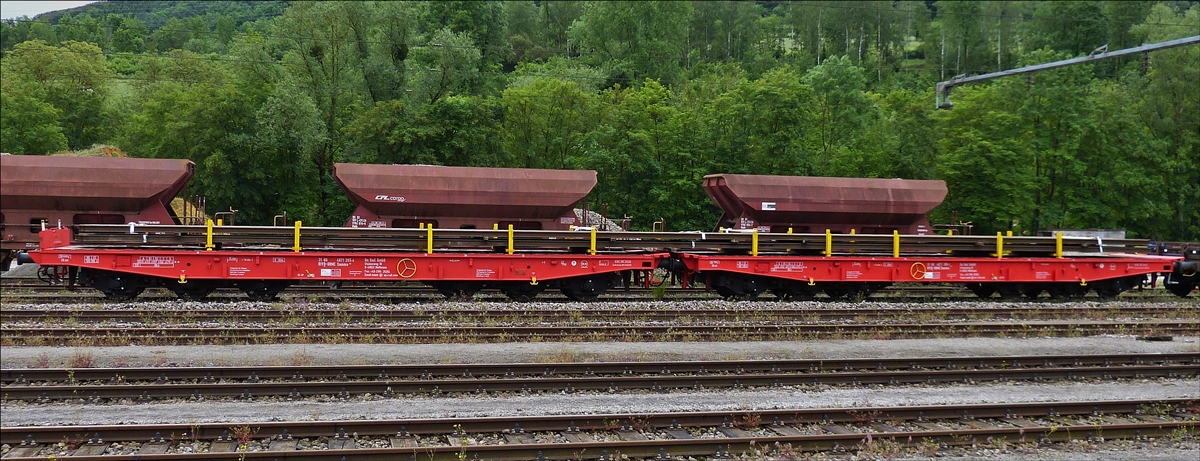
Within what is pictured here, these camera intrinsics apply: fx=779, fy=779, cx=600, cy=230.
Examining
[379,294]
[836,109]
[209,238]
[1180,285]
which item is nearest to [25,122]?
[209,238]

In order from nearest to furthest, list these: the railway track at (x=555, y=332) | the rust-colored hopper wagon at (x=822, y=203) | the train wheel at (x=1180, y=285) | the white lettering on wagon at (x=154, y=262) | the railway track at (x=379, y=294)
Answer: the railway track at (x=555, y=332), the white lettering on wagon at (x=154, y=262), the railway track at (x=379, y=294), the rust-colored hopper wagon at (x=822, y=203), the train wheel at (x=1180, y=285)

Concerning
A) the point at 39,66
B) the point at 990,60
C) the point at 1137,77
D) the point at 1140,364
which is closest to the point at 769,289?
the point at 1140,364

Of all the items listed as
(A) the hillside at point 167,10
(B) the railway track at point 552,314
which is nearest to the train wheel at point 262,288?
(B) the railway track at point 552,314

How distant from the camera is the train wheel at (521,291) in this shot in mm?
19906

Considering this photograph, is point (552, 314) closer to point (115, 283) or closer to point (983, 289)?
point (115, 283)

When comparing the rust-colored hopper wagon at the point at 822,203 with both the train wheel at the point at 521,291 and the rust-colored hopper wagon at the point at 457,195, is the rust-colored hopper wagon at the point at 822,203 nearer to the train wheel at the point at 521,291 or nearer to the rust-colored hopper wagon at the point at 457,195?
the rust-colored hopper wagon at the point at 457,195

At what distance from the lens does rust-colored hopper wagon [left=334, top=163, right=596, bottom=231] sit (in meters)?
20.3

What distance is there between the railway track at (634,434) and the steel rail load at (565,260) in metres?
9.92

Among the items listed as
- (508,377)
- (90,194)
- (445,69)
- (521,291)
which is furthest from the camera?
(445,69)

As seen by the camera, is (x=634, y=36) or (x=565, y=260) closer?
(x=565, y=260)

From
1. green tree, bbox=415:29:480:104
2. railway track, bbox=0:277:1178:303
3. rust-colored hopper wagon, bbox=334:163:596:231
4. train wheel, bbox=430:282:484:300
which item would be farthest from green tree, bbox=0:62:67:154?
train wheel, bbox=430:282:484:300

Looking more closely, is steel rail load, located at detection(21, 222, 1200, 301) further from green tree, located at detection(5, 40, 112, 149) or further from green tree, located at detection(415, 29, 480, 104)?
green tree, located at detection(415, 29, 480, 104)

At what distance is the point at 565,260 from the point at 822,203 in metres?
7.93

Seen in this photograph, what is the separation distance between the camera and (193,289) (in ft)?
60.6
